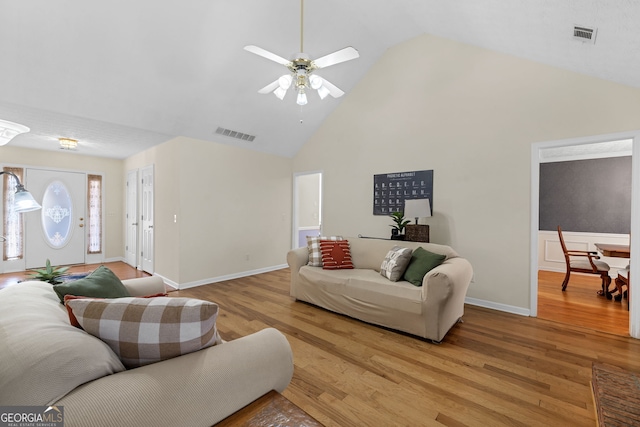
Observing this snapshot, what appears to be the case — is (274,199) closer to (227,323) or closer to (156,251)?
(156,251)

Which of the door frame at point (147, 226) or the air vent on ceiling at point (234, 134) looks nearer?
the air vent on ceiling at point (234, 134)

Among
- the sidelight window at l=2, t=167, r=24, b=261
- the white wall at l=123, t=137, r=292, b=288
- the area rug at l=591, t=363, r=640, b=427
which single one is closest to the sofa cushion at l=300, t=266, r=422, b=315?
the area rug at l=591, t=363, r=640, b=427

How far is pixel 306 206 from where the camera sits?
677 cm

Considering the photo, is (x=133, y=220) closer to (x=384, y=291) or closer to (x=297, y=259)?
(x=297, y=259)

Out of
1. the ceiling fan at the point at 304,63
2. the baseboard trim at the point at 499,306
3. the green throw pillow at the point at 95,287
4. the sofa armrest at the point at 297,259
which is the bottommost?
the baseboard trim at the point at 499,306

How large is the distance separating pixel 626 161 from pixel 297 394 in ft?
21.5

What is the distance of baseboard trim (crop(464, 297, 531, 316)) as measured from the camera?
330 centimetres

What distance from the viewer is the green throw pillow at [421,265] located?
2842 millimetres

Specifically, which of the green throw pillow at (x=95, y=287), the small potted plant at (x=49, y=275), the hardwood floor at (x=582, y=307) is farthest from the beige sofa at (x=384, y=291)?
the small potted plant at (x=49, y=275)

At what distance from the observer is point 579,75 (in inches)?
117

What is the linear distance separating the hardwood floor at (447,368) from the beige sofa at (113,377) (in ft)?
3.24

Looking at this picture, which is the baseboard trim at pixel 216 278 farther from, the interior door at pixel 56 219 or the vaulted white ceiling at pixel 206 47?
the interior door at pixel 56 219

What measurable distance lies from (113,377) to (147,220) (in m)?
5.25

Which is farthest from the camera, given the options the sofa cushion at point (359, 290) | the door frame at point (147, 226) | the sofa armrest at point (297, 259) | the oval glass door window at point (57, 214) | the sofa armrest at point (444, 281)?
the oval glass door window at point (57, 214)
